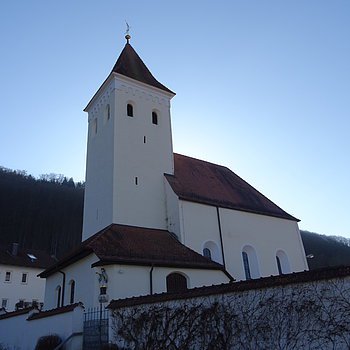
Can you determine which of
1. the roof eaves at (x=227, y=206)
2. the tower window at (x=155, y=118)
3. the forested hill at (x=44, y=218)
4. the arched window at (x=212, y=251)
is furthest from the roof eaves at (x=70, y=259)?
the forested hill at (x=44, y=218)

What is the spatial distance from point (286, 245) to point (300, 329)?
51.8 feet

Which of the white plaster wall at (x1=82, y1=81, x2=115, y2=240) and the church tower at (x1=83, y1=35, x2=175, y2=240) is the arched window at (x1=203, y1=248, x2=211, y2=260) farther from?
the white plaster wall at (x1=82, y1=81, x2=115, y2=240)

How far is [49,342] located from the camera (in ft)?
37.1

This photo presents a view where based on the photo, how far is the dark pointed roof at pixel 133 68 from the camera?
74.9ft

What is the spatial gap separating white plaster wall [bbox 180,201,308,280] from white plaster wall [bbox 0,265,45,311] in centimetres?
2374

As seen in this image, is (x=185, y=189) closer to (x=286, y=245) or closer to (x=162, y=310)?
(x=286, y=245)

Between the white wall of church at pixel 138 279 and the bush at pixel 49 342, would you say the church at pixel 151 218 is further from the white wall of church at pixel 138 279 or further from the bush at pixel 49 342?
the bush at pixel 49 342

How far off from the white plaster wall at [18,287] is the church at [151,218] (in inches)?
705

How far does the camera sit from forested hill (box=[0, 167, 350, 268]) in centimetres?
5950

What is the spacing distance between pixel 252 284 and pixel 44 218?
206 ft

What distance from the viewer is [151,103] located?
22594mm

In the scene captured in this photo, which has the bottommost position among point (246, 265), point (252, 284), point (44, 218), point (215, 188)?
point (252, 284)

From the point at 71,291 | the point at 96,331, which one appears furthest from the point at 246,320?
the point at 71,291

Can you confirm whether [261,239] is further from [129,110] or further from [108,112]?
[108,112]
